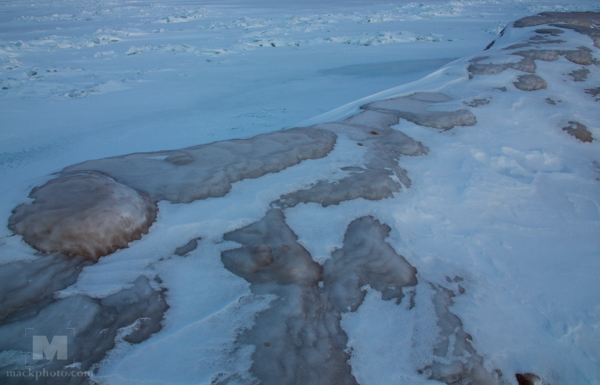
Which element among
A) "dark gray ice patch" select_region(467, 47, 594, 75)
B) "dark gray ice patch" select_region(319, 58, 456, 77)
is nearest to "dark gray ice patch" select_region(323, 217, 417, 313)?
"dark gray ice patch" select_region(467, 47, 594, 75)

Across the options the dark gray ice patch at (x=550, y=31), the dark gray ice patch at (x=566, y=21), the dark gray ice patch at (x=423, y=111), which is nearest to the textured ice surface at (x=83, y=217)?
the dark gray ice patch at (x=423, y=111)

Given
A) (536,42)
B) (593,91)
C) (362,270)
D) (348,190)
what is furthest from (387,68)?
(362,270)

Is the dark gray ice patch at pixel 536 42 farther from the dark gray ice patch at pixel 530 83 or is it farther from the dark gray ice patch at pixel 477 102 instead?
the dark gray ice patch at pixel 477 102

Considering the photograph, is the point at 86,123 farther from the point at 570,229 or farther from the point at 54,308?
the point at 570,229

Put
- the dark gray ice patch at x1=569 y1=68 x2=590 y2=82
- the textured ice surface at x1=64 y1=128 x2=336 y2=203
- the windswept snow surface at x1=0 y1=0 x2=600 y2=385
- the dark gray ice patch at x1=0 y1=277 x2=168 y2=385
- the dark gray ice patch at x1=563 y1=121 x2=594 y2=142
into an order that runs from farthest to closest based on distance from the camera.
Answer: the dark gray ice patch at x1=569 y1=68 x2=590 y2=82, the dark gray ice patch at x1=563 y1=121 x2=594 y2=142, the textured ice surface at x1=64 y1=128 x2=336 y2=203, the windswept snow surface at x1=0 y1=0 x2=600 y2=385, the dark gray ice patch at x1=0 y1=277 x2=168 y2=385

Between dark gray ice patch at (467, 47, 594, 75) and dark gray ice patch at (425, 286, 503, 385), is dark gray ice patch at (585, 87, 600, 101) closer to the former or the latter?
dark gray ice patch at (467, 47, 594, 75)
